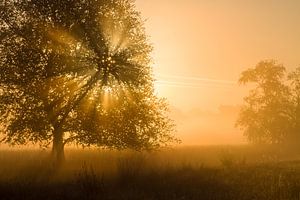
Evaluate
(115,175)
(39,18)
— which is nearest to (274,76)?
(39,18)

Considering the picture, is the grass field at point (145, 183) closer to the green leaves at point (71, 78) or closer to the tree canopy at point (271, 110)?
the green leaves at point (71, 78)

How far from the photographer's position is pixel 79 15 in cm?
3272

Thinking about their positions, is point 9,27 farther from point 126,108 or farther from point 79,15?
point 126,108

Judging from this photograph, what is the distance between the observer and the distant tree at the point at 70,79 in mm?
31609

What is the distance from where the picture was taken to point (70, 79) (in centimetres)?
3262

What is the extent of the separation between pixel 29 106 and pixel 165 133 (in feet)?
32.2

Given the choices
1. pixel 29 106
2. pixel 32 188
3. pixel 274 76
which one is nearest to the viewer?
pixel 32 188

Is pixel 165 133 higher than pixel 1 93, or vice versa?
pixel 1 93

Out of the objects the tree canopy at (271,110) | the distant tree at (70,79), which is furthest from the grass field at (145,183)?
the tree canopy at (271,110)

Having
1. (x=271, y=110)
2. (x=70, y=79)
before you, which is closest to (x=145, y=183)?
(x=70, y=79)

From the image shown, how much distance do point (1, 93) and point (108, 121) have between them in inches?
290

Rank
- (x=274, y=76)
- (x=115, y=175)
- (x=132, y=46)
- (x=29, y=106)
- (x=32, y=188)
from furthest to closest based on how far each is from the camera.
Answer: (x=274, y=76) → (x=132, y=46) → (x=29, y=106) → (x=115, y=175) → (x=32, y=188)

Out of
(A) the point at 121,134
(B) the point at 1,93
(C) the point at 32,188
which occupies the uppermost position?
(B) the point at 1,93

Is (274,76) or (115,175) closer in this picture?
(115,175)
